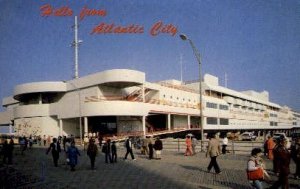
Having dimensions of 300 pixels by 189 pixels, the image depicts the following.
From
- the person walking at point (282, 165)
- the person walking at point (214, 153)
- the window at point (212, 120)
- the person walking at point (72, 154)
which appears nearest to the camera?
the person walking at point (282, 165)

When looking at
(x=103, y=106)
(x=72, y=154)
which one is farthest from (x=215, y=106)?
(x=72, y=154)

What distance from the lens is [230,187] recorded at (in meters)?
10.6

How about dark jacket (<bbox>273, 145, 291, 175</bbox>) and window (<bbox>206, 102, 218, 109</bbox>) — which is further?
window (<bbox>206, 102, 218, 109</bbox>)

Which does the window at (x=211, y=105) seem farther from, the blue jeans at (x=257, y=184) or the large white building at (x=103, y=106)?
the blue jeans at (x=257, y=184)

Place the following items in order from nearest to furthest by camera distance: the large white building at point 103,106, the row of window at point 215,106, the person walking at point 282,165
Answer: the person walking at point 282,165, the large white building at point 103,106, the row of window at point 215,106

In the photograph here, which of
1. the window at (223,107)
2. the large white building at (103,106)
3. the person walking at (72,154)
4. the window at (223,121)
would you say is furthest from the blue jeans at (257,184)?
the window at (223,107)

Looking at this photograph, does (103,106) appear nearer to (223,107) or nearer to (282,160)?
(282,160)

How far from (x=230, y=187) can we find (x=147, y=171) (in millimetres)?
5108

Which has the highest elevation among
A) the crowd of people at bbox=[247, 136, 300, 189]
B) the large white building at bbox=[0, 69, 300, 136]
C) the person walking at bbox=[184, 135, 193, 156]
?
the large white building at bbox=[0, 69, 300, 136]

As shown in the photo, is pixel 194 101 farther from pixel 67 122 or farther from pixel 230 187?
pixel 230 187

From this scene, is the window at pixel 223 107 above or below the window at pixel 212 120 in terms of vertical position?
above

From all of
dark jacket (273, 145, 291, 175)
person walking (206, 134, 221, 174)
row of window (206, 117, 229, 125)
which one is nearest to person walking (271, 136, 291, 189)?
dark jacket (273, 145, 291, 175)

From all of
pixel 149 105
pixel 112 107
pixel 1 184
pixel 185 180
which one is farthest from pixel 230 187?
pixel 149 105

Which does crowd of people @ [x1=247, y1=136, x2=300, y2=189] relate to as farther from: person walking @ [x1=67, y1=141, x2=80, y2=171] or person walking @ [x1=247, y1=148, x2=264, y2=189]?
person walking @ [x1=67, y1=141, x2=80, y2=171]
